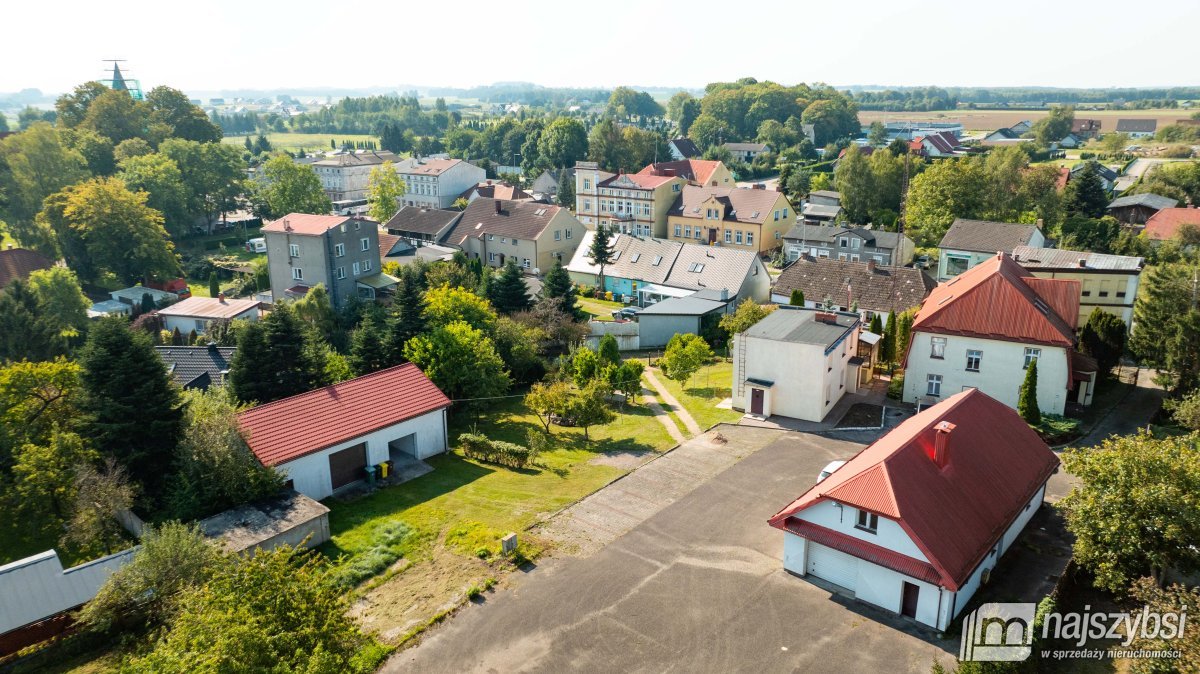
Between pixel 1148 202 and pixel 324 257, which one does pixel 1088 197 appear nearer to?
pixel 1148 202

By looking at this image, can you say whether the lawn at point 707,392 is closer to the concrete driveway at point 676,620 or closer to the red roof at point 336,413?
the concrete driveway at point 676,620

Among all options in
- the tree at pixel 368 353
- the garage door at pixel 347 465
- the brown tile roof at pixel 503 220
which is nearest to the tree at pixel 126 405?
the garage door at pixel 347 465

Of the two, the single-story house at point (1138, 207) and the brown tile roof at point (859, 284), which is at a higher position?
the single-story house at point (1138, 207)

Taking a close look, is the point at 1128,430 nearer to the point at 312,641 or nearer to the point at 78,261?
the point at 312,641

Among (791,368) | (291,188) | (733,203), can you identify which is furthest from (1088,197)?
(291,188)

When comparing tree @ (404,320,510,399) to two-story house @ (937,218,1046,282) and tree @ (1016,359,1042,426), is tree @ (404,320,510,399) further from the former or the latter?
two-story house @ (937,218,1046,282)

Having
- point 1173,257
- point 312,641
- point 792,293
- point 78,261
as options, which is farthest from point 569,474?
point 78,261
